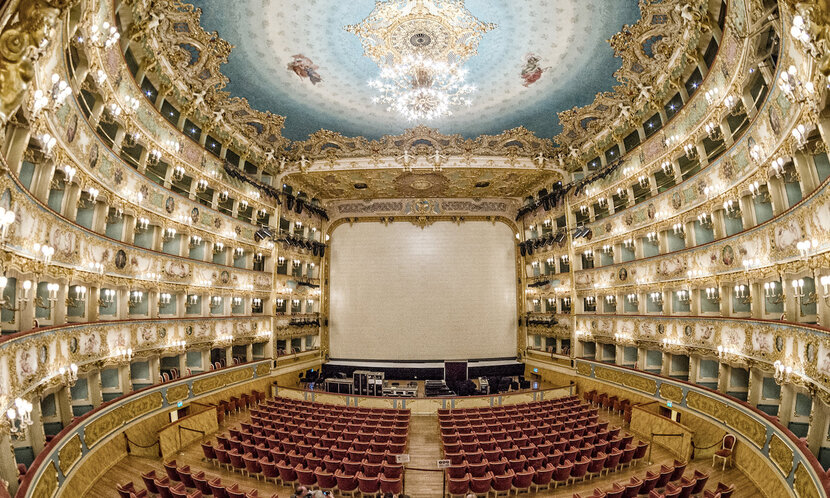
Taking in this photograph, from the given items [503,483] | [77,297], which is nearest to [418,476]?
[503,483]

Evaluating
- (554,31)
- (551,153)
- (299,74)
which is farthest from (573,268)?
(299,74)

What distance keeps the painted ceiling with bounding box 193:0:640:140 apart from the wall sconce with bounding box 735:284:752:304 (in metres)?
10.0

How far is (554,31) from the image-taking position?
49.5ft

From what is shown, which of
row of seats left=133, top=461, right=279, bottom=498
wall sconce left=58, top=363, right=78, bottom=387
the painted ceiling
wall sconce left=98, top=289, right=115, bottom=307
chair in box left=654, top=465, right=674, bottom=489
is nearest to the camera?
row of seats left=133, top=461, right=279, bottom=498

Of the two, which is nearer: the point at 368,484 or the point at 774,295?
the point at 368,484

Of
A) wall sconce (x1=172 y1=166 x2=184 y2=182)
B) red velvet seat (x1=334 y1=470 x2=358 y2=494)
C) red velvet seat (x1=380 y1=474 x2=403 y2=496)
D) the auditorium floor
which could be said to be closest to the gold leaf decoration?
the auditorium floor

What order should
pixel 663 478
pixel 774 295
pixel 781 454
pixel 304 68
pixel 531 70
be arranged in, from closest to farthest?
pixel 781 454, pixel 663 478, pixel 774 295, pixel 304 68, pixel 531 70

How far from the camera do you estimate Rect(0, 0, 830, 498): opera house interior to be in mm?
9758

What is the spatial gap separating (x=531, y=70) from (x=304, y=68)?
9.80 metres

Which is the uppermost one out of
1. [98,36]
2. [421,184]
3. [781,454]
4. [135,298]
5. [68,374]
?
[421,184]

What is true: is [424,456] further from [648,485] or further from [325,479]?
[648,485]

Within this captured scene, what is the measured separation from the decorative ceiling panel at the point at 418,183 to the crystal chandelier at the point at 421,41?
860cm

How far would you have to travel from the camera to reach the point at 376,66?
56.1ft

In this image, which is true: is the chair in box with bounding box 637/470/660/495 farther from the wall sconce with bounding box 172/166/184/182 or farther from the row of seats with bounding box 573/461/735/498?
the wall sconce with bounding box 172/166/184/182
